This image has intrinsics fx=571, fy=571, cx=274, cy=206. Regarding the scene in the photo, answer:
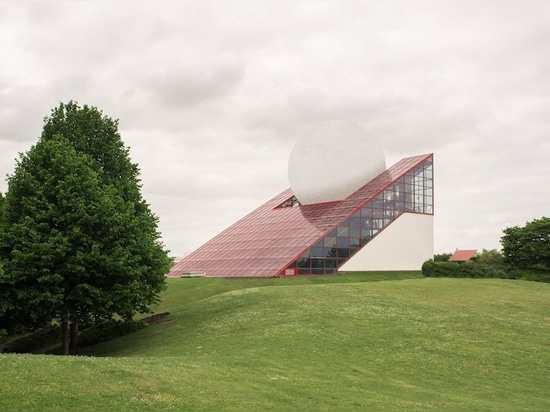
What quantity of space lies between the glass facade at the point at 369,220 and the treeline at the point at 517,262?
972cm

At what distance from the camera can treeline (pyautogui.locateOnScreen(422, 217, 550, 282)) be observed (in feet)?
204

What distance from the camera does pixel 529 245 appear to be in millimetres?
68125

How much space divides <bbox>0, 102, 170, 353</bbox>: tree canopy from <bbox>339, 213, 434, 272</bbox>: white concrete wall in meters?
36.1

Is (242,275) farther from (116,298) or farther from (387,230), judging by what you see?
(116,298)

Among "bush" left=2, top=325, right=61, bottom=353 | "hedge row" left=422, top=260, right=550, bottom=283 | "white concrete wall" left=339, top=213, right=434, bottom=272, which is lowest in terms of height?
"bush" left=2, top=325, right=61, bottom=353

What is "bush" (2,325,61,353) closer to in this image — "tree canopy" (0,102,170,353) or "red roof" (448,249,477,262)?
"tree canopy" (0,102,170,353)

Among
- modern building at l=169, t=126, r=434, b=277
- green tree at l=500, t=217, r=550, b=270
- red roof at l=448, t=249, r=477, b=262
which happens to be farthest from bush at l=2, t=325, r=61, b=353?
red roof at l=448, t=249, r=477, b=262

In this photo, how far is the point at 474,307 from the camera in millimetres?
42812

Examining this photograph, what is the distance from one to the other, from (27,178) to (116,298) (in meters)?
9.54

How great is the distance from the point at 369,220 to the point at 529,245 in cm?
1915

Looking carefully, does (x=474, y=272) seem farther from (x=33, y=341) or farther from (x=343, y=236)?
(x=33, y=341)

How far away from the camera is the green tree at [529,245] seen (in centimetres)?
6756

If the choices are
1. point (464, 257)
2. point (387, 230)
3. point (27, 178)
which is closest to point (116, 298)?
point (27, 178)

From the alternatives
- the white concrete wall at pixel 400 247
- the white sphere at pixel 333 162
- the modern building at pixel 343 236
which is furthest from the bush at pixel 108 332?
the white sphere at pixel 333 162
